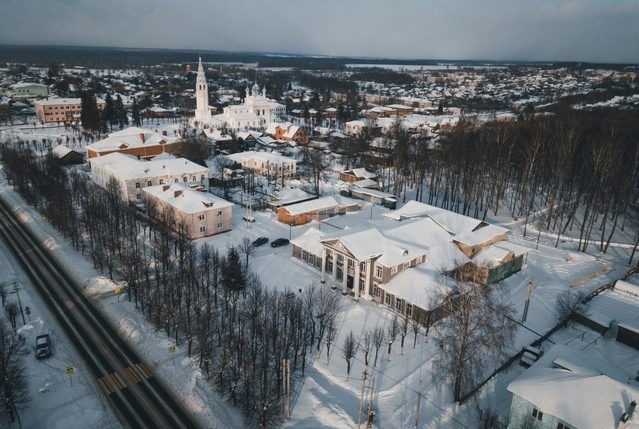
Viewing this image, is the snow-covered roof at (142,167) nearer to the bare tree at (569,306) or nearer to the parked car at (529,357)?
the bare tree at (569,306)

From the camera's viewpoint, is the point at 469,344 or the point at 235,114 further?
the point at 235,114

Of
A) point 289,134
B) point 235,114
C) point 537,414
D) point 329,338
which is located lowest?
point 329,338

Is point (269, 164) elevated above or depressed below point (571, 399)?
below

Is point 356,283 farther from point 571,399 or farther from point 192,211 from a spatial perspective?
point 192,211

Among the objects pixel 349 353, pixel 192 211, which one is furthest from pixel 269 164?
pixel 349 353

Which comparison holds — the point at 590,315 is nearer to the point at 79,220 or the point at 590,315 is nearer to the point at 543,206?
the point at 543,206

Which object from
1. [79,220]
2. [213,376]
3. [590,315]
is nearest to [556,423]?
[590,315]
